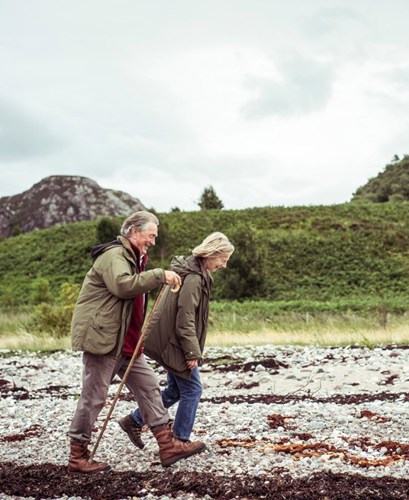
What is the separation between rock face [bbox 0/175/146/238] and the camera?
93562 mm

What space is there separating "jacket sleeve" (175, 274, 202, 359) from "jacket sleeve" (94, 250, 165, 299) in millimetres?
594

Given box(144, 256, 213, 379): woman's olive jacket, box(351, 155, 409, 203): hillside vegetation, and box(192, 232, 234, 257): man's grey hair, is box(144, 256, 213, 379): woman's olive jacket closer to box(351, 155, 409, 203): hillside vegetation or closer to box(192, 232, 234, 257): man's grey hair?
box(192, 232, 234, 257): man's grey hair

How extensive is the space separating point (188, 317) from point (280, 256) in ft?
139

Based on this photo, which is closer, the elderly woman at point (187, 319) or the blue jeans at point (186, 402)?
the elderly woman at point (187, 319)

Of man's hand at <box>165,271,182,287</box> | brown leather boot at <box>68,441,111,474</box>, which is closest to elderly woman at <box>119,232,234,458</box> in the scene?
man's hand at <box>165,271,182,287</box>

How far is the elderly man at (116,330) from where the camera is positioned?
6.27 meters

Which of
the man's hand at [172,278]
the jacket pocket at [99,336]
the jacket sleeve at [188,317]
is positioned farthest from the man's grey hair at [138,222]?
the jacket pocket at [99,336]

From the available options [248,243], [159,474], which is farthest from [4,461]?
[248,243]

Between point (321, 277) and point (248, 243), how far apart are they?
9.84 m

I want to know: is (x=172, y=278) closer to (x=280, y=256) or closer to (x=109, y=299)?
(x=109, y=299)

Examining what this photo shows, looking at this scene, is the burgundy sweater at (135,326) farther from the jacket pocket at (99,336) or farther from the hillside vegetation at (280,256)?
the hillside vegetation at (280,256)

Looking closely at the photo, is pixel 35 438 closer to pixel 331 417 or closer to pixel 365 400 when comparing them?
pixel 331 417

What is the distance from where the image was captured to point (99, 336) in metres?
6.29

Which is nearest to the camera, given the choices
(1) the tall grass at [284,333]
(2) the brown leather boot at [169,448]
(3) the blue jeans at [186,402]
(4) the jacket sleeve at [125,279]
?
(4) the jacket sleeve at [125,279]
